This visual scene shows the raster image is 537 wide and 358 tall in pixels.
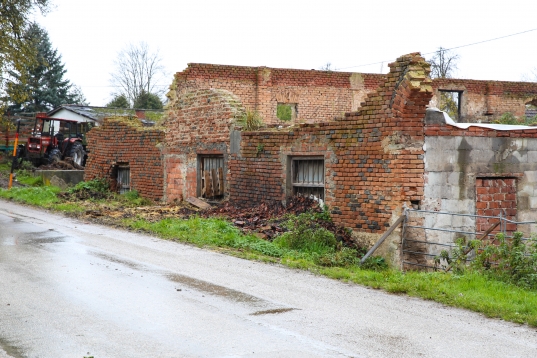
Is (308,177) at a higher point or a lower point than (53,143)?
lower

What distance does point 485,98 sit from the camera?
96.5 feet

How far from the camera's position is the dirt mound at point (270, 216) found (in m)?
12.8

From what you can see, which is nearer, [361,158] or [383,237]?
[383,237]

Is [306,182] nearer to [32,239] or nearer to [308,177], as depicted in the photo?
[308,177]

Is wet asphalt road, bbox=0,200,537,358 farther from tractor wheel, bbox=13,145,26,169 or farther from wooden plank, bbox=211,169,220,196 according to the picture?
tractor wheel, bbox=13,145,26,169

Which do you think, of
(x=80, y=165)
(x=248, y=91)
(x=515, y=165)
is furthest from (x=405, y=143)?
(x=80, y=165)

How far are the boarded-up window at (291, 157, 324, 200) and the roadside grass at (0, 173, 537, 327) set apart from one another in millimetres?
1062

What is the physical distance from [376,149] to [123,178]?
12468 millimetres

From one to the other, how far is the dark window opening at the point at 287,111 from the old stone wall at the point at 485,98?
22.1 feet

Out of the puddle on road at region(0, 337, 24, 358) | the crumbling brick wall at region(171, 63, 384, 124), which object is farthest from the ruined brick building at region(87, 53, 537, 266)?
the puddle on road at region(0, 337, 24, 358)

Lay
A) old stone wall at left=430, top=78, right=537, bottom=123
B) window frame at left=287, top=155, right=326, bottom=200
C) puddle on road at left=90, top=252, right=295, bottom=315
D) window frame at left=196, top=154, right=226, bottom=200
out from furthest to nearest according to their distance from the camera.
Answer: old stone wall at left=430, top=78, right=537, bottom=123 < window frame at left=196, top=154, right=226, bottom=200 < window frame at left=287, top=155, right=326, bottom=200 < puddle on road at left=90, top=252, right=295, bottom=315

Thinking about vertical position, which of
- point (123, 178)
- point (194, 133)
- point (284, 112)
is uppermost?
point (284, 112)

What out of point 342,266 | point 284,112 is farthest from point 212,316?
point 284,112

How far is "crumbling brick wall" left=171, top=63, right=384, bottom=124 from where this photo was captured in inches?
1027
